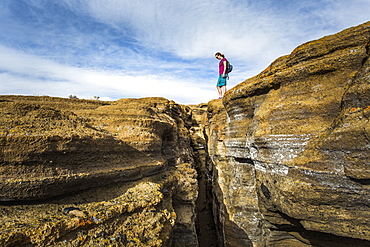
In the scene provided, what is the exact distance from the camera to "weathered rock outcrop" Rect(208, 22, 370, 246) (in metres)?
4.87

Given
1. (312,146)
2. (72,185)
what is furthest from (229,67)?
(72,185)

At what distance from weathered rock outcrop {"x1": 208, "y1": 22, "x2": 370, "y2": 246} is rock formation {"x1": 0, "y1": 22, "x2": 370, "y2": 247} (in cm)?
3

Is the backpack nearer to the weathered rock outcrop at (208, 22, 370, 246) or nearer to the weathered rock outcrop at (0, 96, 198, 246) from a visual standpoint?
the weathered rock outcrop at (208, 22, 370, 246)

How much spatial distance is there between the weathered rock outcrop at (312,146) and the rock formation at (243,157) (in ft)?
0.09

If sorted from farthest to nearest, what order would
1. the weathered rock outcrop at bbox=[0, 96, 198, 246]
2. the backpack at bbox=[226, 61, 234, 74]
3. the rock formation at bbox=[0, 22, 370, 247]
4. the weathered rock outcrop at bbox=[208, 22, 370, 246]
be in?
the backpack at bbox=[226, 61, 234, 74]
the weathered rock outcrop at bbox=[208, 22, 370, 246]
the rock formation at bbox=[0, 22, 370, 247]
the weathered rock outcrop at bbox=[0, 96, 198, 246]

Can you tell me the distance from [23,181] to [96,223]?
159cm

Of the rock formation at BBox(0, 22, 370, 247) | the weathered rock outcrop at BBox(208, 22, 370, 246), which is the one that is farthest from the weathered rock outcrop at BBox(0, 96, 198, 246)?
the weathered rock outcrop at BBox(208, 22, 370, 246)

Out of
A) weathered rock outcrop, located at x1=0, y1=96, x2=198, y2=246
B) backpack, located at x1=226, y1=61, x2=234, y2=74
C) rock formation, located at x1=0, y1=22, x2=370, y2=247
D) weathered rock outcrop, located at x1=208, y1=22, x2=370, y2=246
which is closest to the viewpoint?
weathered rock outcrop, located at x1=0, y1=96, x2=198, y2=246

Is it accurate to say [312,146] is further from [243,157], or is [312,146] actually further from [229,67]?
[229,67]

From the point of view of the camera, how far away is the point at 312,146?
18.6 ft

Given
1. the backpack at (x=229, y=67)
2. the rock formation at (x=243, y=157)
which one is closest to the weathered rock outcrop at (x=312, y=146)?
the rock formation at (x=243, y=157)

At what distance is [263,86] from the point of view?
793 cm

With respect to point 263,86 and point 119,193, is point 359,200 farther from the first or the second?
point 119,193

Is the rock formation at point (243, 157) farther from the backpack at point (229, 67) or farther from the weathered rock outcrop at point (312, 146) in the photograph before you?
the backpack at point (229, 67)
